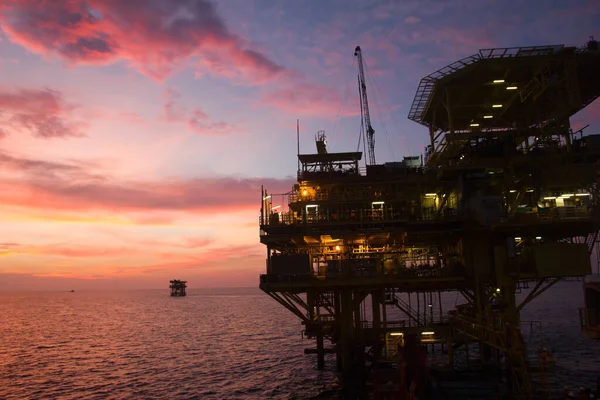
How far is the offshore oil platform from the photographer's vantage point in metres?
33.6

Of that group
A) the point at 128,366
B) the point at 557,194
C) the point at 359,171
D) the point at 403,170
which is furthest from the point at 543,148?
the point at 128,366

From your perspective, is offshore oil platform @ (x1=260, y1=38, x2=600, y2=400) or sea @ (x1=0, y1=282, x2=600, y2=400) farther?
sea @ (x1=0, y1=282, x2=600, y2=400)

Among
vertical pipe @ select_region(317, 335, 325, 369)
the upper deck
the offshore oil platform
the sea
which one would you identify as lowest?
the sea

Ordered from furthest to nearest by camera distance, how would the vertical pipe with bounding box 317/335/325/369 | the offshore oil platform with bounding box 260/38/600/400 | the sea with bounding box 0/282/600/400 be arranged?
the vertical pipe with bounding box 317/335/325/369 → the sea with bounding box 0/282/600/400 → the offshore oil platform with bounding box 260/38/600/400

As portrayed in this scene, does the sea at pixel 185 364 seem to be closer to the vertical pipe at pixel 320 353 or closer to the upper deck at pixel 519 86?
the vertical pipe at pixel 320 353

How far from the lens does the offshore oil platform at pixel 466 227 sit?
33625 millimetres

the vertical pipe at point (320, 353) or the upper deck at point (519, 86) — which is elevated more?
the upper deck at point (519, 86)

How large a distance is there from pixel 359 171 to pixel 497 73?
16.0m

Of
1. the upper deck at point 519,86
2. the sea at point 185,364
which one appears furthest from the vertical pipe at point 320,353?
the upper deck at point 519,86

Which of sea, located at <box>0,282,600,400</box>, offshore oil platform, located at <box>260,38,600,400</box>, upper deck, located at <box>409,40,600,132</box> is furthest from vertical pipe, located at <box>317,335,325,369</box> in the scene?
upper deck, located at <box>409,40,600,132</box>

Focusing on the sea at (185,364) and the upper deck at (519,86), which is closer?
the upper deck at (519,86)

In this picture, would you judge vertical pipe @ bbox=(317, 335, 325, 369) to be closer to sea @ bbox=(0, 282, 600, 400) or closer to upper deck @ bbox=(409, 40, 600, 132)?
sea @ bbox=(0, 282, 600, 400)

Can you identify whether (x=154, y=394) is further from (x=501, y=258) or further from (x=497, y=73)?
(x=497, y=73)

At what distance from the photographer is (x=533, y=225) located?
34.1 metres
